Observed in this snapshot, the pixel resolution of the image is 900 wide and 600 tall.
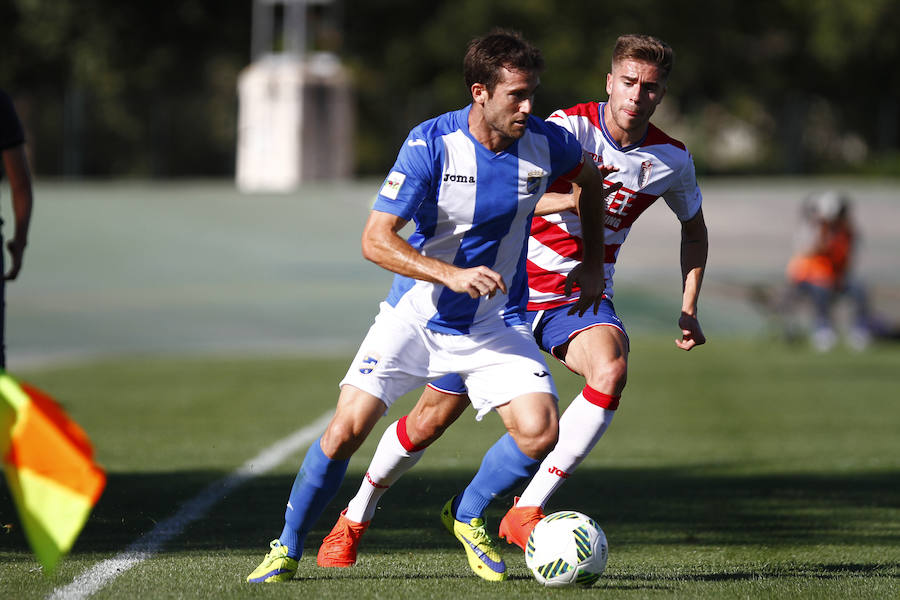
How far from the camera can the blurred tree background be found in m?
41.4

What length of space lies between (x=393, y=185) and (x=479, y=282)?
55 centimetres

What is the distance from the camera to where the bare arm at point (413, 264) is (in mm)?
4754

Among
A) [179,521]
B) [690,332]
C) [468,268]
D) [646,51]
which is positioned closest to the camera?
[468,268]

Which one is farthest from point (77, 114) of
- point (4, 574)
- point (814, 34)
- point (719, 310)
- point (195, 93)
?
point (4, 574)

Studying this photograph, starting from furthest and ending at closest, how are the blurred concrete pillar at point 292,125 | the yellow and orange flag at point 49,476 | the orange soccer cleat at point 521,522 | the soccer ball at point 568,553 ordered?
the blurred concrete pillar at point 292,125, the orange soccer cleat at point 521,522, the soccer ball at point 568,553, the yellow and orange flag at point 49,476

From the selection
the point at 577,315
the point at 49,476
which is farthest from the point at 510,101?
the point at 49,476

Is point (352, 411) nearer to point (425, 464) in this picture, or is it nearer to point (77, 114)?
point (425, 464)

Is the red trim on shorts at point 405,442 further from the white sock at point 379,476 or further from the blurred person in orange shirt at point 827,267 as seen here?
the blurred person in orange shirt at point 827,267

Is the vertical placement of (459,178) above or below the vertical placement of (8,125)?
above

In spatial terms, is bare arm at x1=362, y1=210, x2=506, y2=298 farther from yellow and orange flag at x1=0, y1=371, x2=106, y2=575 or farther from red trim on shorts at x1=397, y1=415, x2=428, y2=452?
yellow and orange flag at x1=0, y1=371, x2=106, y2=575

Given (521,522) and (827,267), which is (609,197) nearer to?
(521,522)

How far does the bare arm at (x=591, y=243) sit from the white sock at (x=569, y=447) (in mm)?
435

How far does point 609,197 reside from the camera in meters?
6.18

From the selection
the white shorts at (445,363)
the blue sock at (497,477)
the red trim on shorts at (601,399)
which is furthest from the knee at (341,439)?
the red trim on shorts at (601,399)
